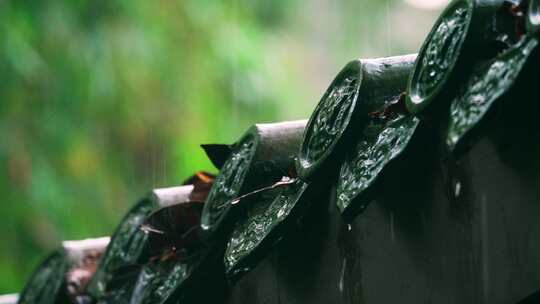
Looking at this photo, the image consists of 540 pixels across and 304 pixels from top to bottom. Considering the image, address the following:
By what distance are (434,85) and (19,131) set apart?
Answer: 726 centimetres

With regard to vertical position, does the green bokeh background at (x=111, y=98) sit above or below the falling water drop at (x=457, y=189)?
below

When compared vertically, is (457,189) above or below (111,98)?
above

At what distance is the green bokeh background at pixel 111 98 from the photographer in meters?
8.04

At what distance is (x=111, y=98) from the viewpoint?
27.3 ft

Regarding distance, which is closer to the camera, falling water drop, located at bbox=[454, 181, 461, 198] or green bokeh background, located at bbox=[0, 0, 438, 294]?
falling water drop, located at bbox=[454, 181, 461, 198]

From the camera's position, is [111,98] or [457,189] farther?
[111,98]

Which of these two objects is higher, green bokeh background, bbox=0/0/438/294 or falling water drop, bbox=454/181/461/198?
falling water drop, bbox=454/181/461/198

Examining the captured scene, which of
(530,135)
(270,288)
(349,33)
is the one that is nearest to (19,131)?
(349,33)

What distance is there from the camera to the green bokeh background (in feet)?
26.4

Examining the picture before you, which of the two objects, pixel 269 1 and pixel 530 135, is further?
pixel 269 1

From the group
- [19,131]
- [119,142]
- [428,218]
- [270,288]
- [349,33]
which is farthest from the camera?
[349,33]

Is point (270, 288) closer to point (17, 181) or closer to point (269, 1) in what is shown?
point (17, 181)

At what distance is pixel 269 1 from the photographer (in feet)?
28.6

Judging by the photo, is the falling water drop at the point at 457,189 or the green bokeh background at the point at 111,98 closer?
the falling water drop at the point at 457,189
